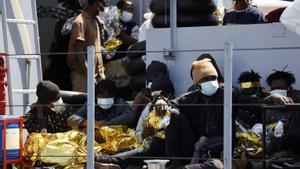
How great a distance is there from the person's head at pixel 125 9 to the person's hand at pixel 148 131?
368 centimetres

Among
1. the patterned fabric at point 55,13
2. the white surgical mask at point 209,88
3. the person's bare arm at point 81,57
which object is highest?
the patterned fabric at point 55,13

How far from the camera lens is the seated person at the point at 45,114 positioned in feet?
32.2

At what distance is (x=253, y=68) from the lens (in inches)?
380

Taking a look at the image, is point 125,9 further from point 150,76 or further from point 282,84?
point 282,84

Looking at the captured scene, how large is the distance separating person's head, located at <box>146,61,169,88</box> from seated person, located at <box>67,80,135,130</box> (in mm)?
382

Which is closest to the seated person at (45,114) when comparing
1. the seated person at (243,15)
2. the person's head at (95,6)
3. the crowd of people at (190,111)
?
the crowd of people at (190,111)

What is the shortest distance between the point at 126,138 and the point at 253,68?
1.42 metres

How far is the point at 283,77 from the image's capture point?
918 centimetres

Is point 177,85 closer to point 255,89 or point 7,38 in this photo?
point 255,89

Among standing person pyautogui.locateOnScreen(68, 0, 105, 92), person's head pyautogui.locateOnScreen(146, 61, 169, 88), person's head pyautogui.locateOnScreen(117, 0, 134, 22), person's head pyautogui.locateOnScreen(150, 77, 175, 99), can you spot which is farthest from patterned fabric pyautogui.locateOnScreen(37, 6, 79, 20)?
person's head pyautogui.locateOnScreen(150, 77, 175, 99)

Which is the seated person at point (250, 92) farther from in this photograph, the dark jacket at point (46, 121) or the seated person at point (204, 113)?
the dark jacket at point (46, 121)

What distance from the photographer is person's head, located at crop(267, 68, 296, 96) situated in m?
9.12

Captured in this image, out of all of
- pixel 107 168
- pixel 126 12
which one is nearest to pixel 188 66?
pixel 107 168

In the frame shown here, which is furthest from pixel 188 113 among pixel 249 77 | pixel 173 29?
pixel 173 29
